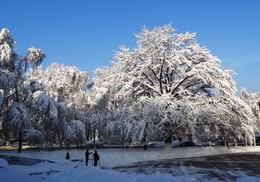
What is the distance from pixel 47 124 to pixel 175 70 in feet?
44.8

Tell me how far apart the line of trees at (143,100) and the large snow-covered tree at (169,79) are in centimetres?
9

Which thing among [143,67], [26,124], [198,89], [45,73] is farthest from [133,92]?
[45,73]

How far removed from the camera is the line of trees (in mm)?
29594

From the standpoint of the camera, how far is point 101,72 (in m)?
46.0

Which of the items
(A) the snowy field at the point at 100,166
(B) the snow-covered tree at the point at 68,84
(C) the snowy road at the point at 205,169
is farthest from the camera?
(B) the snow-covered tree at the point at 68,84

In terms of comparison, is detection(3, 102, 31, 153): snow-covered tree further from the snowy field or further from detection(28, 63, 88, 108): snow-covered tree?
detection(28, 63, 88, 108): snow-covered tree

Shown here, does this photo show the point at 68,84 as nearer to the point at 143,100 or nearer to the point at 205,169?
the point at 143,100

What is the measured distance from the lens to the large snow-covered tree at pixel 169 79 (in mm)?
31250

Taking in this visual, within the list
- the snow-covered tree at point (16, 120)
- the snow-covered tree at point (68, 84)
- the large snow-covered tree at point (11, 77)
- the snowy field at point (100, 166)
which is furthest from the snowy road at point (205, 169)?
the snow-covered tree at point (68, 84)

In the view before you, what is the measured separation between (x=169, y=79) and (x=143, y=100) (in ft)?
14.8

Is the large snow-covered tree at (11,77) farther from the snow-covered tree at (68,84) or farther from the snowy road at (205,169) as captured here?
the snowy road at (205,169)

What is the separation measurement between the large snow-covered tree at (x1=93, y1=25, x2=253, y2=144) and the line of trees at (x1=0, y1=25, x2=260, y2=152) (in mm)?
92

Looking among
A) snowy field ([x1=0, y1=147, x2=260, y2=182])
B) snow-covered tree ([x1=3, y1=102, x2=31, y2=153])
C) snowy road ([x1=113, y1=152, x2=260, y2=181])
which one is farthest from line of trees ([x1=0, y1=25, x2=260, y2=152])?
snowy road ([x1=113, y1=152, x2=260, y2=181])

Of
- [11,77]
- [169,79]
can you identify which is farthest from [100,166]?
[169,79]
